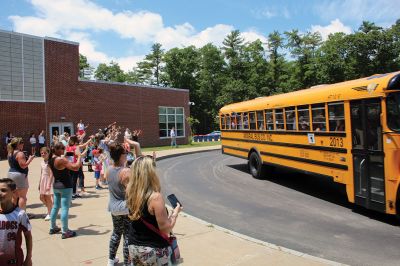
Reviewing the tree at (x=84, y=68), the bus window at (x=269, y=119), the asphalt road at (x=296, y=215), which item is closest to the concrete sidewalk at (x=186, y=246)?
the asphalt road at (x=296, y=215)

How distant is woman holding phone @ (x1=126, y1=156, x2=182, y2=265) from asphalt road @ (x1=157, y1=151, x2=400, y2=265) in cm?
354

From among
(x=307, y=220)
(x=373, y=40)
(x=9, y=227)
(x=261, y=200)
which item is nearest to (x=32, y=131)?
(x=261, y=200)

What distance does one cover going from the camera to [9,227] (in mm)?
3400

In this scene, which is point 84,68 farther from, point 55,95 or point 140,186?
point 140,186

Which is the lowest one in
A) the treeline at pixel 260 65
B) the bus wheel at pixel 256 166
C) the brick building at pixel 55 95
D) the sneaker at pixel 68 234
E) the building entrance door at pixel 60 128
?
the sneaker at pixel 68 234

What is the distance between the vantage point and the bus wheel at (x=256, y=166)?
43.3 ft

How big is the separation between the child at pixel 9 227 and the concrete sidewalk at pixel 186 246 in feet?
5.93

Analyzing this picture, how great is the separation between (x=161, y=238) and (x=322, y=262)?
3099 millimetres

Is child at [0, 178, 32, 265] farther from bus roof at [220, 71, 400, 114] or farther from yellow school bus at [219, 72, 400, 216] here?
bus roof at [220, 71, 400, 114]

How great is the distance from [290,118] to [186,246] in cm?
629

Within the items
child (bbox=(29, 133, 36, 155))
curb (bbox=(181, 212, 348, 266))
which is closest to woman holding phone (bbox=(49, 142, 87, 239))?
curb (bbox=(181, 212, 348, 266))

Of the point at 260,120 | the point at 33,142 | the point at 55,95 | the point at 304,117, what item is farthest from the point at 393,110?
the point at 55,95

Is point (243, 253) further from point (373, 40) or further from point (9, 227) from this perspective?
point (373, 40)

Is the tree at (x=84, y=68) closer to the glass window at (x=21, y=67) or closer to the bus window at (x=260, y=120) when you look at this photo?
the glass window at (x=21, y=67)
